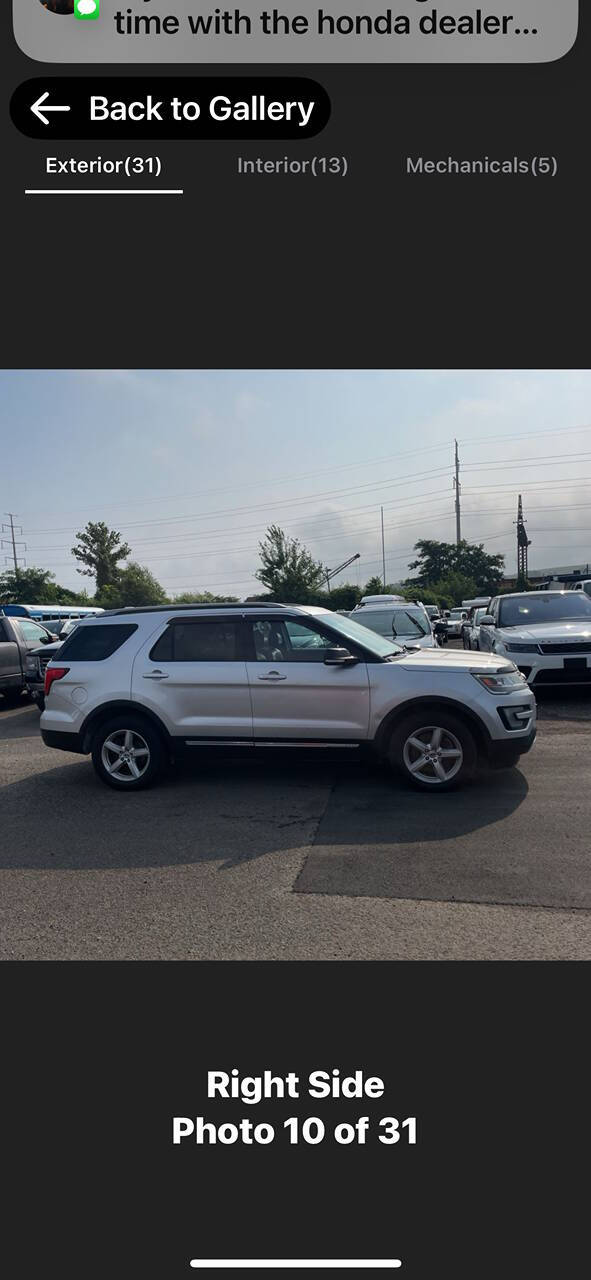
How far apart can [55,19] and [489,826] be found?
16.5 feet

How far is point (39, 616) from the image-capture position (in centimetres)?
3912

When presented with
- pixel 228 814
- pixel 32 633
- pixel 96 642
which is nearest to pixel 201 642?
pixel 96 642

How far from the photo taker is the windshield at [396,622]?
41.4 feet

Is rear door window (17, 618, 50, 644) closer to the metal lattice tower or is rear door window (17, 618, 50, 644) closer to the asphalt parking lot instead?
the asphalt parking lot

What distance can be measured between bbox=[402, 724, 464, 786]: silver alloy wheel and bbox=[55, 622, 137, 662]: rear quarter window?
2896 mm

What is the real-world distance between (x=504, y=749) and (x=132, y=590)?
2316 inches

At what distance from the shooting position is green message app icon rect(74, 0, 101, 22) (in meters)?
2.33

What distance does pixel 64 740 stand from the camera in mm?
6918

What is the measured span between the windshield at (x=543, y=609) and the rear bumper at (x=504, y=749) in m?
5.75

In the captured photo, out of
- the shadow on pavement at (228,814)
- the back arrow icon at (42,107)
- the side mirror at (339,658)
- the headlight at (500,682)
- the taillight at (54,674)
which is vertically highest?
the back arrow icon at (42,107)

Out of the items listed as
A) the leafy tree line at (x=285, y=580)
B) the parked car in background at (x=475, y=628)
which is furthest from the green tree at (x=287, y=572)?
the parked car in background at (x=475, y=628)

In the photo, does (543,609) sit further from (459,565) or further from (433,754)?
(459,565)

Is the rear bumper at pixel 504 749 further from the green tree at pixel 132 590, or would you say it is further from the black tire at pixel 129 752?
the green tree at pixel 132 590
